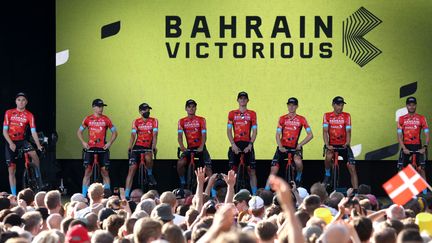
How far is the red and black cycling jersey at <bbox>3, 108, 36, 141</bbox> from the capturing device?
706 inches

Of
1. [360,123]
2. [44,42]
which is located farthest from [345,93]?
[44,42]

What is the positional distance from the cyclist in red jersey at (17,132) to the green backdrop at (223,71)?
1.16 meters

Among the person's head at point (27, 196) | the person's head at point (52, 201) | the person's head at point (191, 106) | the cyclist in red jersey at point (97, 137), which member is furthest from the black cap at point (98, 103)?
the person's head at point (52, 201)

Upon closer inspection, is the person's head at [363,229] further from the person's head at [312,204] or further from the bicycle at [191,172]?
the bicycle at [191,172]

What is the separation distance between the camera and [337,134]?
1805 cm

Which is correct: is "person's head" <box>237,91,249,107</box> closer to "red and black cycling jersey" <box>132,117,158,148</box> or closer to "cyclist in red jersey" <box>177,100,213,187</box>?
"cyclist in red jersey" <box>177,100,213,187</box>

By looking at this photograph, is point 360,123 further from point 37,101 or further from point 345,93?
point 37,101

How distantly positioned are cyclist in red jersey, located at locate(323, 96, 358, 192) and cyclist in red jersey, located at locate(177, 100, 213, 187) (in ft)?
6.70

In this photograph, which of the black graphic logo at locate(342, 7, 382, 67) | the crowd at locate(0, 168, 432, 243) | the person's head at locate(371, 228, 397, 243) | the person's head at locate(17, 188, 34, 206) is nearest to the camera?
the crowd at locate(0, 168, 432, 243)

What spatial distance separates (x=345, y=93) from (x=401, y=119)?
1297mm

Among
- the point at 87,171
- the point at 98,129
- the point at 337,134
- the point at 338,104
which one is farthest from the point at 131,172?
the point at 338,104

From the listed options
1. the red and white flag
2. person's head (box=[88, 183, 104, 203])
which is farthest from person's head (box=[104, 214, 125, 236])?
person's head (box=[88, 183, 104, 203])

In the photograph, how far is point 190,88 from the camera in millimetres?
19062

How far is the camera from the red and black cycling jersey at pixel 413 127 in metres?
18.1
